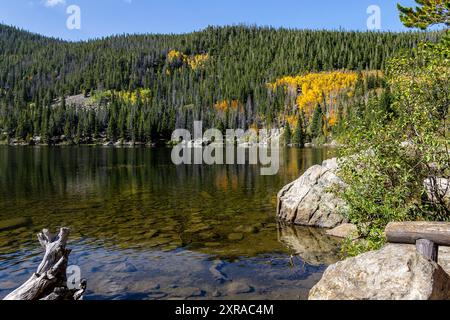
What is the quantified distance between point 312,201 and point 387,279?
55.8 ft

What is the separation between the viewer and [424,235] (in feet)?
33.6

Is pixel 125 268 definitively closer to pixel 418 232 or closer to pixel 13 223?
pixel 418 232

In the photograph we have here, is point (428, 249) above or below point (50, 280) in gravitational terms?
above

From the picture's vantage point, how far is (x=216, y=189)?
141ft

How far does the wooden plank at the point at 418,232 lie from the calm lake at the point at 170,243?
16.6ft

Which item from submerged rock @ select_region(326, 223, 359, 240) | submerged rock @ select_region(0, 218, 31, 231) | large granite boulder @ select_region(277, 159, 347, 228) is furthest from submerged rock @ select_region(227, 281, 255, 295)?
submerged rock @ select_region(0, 218, 31, 231)

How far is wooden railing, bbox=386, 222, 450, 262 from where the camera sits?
9.90 meters

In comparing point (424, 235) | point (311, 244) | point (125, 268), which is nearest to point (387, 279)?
point (424, 235)

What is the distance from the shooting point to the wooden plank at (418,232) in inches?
390

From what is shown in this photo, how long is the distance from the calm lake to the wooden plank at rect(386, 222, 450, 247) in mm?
5048

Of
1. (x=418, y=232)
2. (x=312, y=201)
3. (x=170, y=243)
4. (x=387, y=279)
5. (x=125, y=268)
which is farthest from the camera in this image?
(x=312, y=201)

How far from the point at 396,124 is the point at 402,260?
7.45 meters

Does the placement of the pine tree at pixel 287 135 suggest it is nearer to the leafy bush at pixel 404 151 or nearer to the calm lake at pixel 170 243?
the calm lake at pixel 170 243

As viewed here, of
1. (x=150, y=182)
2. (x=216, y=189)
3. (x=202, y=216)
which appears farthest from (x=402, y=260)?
(x=150, y=182)
